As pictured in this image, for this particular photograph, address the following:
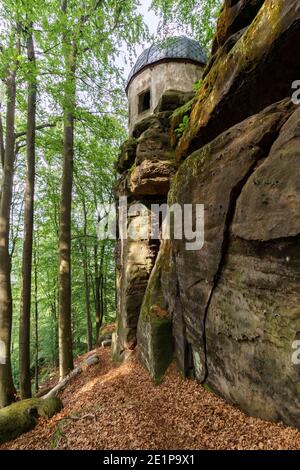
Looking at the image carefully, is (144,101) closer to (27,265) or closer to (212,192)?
(27,265)

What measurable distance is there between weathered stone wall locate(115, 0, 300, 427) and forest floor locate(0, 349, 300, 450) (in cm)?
22

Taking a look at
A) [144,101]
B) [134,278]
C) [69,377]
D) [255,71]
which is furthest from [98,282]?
[255,71]

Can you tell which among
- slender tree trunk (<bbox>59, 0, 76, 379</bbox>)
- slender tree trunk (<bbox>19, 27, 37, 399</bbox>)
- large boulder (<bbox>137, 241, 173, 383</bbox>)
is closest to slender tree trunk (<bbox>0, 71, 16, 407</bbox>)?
slender tree trunk (<bbox>19, 27, 37, 399</bbox>)

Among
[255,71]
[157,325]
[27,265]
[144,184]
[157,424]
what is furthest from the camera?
[27,265]

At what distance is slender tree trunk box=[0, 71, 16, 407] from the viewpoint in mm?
7383

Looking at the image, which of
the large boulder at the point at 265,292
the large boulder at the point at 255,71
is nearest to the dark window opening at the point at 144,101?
the large boulder at the point at 255,71

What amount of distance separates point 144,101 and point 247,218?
11042 millimetres

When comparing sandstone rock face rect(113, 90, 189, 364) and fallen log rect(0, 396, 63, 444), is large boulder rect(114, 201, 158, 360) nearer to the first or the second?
sandstone rock face rect(113, 90, 189, 364)

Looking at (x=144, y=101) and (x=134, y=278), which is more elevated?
(x=144, y=101)

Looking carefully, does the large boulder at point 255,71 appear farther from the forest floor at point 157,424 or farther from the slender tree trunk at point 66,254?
the slender tree trunk at point 66,254

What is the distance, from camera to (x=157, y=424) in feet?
12.6

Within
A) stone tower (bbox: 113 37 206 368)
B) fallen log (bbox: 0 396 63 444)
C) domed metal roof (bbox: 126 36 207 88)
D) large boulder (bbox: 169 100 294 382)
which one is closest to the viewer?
large boulder (bbox: 169 100 294 382)

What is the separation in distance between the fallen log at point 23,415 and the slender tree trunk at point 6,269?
7.86ft
